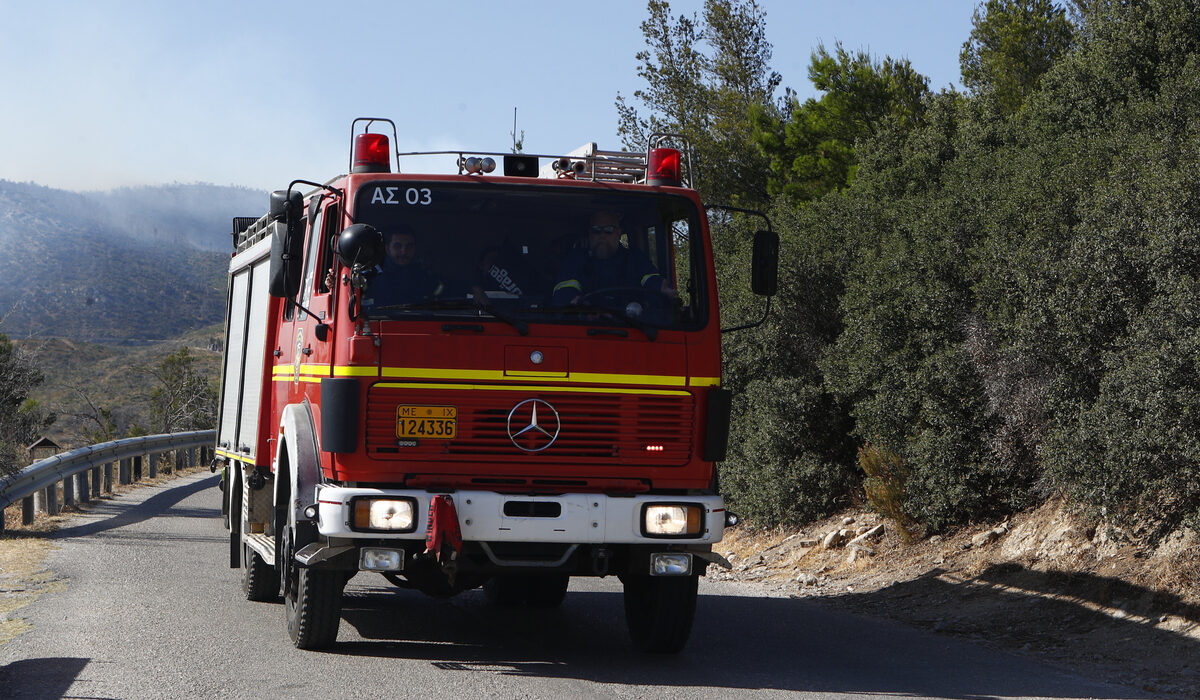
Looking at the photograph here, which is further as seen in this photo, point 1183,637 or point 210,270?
point 210,270

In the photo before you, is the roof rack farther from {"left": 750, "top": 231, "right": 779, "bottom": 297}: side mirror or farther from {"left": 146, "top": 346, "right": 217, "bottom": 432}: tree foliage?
{"left": 146, "top": 346, "right": 217, "bottom": 432}: tree foliage

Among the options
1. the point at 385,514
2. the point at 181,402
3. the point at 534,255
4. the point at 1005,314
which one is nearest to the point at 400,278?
the point at 534,255

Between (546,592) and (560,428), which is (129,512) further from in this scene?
(560,428)

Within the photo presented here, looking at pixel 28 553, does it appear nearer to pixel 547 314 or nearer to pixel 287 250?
pixel 287 250

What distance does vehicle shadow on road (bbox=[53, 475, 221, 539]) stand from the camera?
47.7 ft

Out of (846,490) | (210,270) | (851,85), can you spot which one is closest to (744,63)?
(851,85)

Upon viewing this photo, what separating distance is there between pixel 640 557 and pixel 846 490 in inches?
350

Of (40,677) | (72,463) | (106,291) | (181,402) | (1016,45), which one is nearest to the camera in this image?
(40,677)

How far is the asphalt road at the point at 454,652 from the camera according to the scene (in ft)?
23.3

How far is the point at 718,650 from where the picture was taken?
338 inches

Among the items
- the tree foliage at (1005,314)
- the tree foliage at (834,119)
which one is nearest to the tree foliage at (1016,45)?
the tree foliage at (834,119)

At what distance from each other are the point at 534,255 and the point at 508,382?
0.87m

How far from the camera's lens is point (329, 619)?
7.97 m

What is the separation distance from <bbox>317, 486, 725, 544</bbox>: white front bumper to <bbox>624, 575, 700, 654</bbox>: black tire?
0.66m
